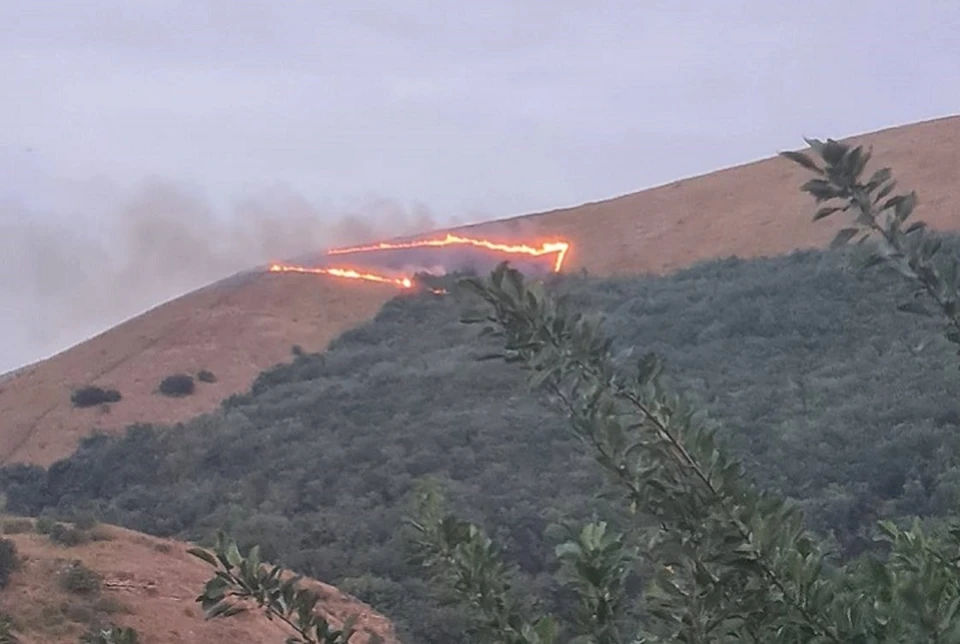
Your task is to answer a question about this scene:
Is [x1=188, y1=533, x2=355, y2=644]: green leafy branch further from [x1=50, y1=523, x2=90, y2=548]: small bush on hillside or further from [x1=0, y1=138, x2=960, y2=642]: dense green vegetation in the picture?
[x1=50, y1=523, x2=90, y2=548]: small bush on hillside

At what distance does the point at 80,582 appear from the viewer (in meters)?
15.7

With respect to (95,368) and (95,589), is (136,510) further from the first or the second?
(95,368)

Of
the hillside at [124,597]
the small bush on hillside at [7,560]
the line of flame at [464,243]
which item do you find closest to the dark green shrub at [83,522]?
the hillside at [124,597]

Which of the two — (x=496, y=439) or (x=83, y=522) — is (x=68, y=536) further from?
(x=496, y=439)

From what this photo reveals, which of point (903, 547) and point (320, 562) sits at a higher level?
point (903, 547)

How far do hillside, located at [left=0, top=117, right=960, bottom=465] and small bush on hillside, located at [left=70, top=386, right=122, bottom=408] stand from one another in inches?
12.3

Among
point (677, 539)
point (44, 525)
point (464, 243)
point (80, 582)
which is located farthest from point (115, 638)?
point (464, 243)

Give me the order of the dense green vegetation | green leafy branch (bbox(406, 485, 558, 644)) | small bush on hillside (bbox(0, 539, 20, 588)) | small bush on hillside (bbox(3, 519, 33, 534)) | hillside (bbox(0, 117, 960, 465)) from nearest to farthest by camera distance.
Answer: green leafy branch (bbox(406, 485, 558, 644)) < small bush on hillside (bbox(0, 539, 20, 588)) < the dense green vegetation < small bush on hillside (bbox(3, 519, 33, 534)) < hillside (bbox(0, 117, 960, 465))

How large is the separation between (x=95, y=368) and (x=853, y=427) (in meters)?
22.3

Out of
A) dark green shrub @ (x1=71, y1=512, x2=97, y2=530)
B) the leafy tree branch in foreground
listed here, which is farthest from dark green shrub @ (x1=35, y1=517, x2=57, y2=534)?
the leafy tree branch in foreground

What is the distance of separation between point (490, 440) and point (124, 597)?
8166mm

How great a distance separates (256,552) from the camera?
11.0 feet

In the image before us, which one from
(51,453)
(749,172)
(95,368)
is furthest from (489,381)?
(749,172)

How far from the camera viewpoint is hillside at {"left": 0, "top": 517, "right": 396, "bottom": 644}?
1456cm
